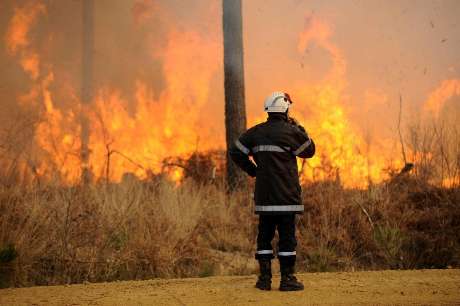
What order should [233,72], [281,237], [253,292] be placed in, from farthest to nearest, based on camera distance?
[233,72]
[281,237]
[253,292]

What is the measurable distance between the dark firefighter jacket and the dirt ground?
33.3 inches

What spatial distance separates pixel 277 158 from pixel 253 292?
4.30ft

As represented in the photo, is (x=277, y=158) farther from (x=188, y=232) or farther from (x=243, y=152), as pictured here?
(x=188, y=232)

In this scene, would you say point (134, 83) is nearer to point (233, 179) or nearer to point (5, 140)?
point (233, 179)

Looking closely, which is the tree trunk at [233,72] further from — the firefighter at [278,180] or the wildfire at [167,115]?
the firefighter at [278,180]

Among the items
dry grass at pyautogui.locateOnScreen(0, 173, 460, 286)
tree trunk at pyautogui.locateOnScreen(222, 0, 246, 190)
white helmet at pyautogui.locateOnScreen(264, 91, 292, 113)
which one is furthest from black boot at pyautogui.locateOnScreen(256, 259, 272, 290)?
tree trunk at pyautogui.locateOnScreen(222, 0, 246, 190)

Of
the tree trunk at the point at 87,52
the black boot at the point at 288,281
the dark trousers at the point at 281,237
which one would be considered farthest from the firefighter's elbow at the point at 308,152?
the tree trunk at the point at 87,52

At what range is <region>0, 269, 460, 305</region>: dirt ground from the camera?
6.70m

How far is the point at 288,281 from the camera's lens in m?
7.22

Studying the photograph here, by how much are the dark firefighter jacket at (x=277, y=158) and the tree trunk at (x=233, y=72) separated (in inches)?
263

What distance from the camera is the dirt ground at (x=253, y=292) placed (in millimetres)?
6695

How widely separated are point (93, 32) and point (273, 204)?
13924mm

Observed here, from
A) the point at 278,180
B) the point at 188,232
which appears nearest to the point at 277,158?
the point at 278,180

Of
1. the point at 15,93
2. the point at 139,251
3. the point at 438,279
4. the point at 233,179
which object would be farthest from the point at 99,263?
the point at 15,93
